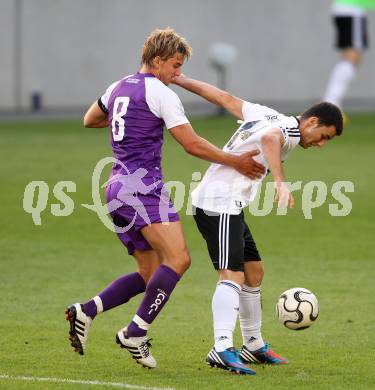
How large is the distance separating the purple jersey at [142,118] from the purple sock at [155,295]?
650mm

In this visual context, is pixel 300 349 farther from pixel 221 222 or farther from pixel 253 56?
pixel 253 56

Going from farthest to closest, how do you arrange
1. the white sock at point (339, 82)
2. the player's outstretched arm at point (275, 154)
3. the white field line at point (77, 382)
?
the white sock at point (339, 82) < the player's outstretched arm at point (275, 154) < the white field line at point (77, 382)

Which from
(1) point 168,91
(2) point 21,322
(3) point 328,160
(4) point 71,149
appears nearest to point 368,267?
(2) point 21,322

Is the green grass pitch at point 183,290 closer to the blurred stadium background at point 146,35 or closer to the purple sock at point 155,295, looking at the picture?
the purple sock at point 155,295

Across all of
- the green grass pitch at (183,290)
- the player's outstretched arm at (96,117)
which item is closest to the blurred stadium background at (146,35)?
the green grass pitch at (183,290)

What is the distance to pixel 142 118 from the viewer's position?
7352 mm

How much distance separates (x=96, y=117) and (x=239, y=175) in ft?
3.70

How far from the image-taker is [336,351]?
8.16 m

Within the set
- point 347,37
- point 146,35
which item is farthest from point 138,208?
point 146,35

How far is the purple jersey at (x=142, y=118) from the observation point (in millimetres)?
7301

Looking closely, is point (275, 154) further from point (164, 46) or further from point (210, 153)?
point (164, 46)

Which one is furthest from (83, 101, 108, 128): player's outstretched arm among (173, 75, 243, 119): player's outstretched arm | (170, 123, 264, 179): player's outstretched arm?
(170, 123, 264, 179): player's outstretched arm

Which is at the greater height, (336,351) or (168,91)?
(168,91)

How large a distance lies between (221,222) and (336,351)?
1.46 metres
